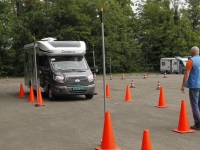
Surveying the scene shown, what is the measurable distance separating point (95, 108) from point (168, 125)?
4252mm

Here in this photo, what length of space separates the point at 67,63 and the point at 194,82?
8.68 m

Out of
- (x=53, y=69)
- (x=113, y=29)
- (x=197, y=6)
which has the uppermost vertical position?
(x=197, y=6)

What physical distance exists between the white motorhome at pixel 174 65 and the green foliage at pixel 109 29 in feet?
18.4

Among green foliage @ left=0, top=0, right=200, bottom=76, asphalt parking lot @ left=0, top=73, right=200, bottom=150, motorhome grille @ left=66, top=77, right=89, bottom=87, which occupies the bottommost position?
asphalt parking lot @ left=0, top=73, right=200, bottom=150

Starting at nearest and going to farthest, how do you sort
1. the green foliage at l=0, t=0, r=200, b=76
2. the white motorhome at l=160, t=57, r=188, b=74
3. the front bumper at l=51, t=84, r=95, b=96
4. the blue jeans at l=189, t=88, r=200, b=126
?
the blue jeans at l=189, t=88, r=200, b=126
the front bumper at l=51, t=84, r=95, b=96
the green foliage at l=0, t=0, r=200, b=76
the white motorhome at l=160, t=57, r=188, b=74

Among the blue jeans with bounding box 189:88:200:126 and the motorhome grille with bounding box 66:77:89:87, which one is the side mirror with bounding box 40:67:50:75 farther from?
the blue jeans with bounding box 189:88:200:126

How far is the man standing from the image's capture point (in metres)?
8.38

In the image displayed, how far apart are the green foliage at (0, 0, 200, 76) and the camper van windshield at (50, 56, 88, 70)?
26.4 metres

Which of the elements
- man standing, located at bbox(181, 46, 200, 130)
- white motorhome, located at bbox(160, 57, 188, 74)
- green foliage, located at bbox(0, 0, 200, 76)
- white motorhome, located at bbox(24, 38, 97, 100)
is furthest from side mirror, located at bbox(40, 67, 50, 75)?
white motorhome, located at bbox(160, 57, 188, 74)

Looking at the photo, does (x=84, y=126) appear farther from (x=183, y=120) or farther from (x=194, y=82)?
(x=194, y=82)

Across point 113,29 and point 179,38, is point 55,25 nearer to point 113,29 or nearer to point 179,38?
point 113,29

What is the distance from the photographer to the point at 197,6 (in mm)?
67750

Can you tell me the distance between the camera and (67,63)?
16.2 m

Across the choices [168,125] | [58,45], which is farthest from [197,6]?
[168,125]
